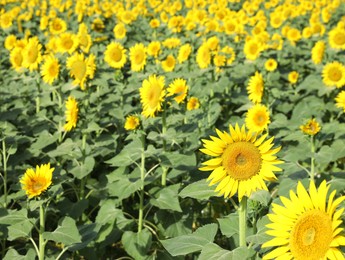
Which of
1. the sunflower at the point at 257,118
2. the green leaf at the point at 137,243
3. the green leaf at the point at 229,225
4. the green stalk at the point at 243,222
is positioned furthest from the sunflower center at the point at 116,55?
the green stalk at the point at 243,222

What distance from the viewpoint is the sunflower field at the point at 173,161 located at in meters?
2.32

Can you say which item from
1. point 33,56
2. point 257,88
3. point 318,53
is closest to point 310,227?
point 257,88

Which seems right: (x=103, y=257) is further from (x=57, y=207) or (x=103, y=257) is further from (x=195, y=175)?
(x=195, y=175)

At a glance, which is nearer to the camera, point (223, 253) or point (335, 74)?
point (223, 253)

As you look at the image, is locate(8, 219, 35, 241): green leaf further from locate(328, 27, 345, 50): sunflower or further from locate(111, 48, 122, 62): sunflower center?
locate(328, 27, 345, 50): sunflower

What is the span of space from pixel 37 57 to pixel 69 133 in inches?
49.1

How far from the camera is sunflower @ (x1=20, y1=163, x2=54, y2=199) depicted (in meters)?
3.05

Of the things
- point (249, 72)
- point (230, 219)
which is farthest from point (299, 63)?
point (230, 219)

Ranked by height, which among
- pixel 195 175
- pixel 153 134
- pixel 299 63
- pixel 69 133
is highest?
pixel 299 63

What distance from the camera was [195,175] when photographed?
4.19 meters

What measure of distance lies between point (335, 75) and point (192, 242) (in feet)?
14.1

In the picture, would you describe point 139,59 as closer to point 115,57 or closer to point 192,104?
point 115,57

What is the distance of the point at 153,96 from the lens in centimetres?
402

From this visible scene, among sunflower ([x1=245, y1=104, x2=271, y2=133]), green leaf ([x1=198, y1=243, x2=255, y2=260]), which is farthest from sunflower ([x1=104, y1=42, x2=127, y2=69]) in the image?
green leaf ([x1=198, y1=243, x2=255, y2=260])
